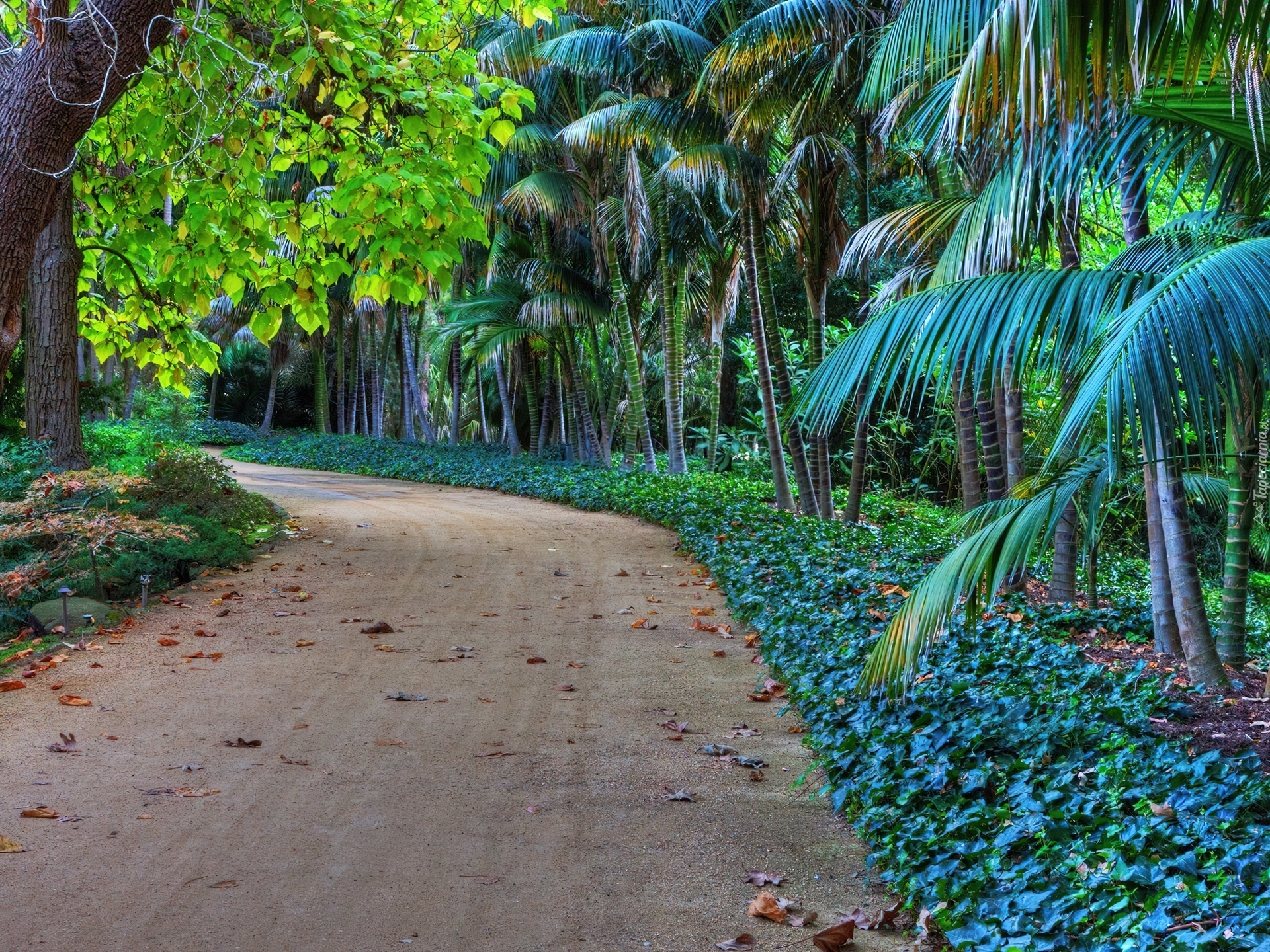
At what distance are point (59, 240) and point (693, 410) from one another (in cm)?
2140

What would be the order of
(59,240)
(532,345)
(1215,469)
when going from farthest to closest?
(532,345), (59,240), (1215,469)

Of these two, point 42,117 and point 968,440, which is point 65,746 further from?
point 968,440

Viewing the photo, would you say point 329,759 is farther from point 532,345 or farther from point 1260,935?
point 532,345

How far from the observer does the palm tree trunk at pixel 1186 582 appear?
5102 mm

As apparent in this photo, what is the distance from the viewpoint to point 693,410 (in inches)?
1240

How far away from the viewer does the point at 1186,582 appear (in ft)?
Answer: 16.8

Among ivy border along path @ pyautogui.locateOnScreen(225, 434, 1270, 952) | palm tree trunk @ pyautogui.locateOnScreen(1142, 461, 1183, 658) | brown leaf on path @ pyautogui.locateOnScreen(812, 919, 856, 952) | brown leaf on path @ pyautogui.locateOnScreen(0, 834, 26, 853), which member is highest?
palm tree trunk @ pyautogui.locateOnScreen(1142, 461, 1183, 658)

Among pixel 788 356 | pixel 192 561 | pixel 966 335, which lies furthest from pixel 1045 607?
pixel 788 356

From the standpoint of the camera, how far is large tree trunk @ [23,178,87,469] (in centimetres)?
1196

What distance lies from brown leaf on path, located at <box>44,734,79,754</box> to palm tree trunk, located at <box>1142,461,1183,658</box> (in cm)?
567

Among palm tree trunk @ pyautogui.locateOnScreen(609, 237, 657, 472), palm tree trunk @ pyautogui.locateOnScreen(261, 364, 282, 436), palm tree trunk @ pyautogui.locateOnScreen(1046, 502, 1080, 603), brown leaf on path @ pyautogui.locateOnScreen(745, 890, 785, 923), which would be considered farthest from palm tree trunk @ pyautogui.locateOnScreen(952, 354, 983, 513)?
palm tree trunk @ pyautogui.locateOnScreen(261, 364, 282, 436)

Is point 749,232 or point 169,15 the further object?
point 749,232

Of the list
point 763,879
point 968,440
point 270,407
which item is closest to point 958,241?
point 763,879

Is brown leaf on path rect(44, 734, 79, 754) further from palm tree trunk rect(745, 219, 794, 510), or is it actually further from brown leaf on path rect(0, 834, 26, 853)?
palm tree trunk rect(745, 219, 794, 510)
